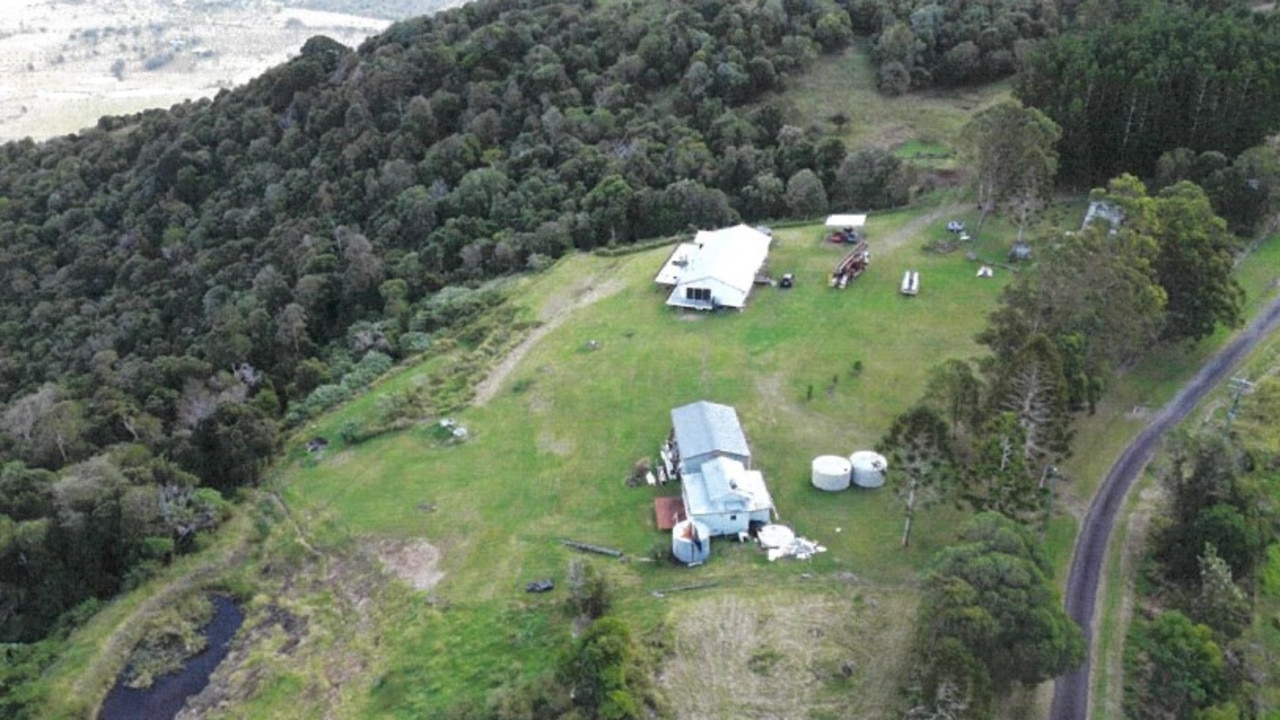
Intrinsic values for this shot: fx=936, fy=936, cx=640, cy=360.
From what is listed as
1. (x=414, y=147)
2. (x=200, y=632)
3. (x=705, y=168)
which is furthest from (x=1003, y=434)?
(x=414, y=147)

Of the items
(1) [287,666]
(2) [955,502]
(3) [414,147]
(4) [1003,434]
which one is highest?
(3) [414,147]

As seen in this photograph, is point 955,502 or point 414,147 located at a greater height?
point 414,147

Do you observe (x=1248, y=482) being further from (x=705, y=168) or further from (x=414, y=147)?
(x=414, y=147)

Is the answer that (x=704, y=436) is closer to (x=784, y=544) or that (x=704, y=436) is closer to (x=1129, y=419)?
(x=784, y=544)

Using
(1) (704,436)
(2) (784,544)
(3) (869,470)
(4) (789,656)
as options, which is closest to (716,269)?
(1) (704,436)

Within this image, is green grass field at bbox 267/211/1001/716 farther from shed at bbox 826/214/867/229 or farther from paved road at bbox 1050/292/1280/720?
paved road at bbox 1050/292/1280/720

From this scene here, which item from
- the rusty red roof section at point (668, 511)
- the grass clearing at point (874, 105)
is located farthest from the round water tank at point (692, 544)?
the grass clearing at point (874, 105)
